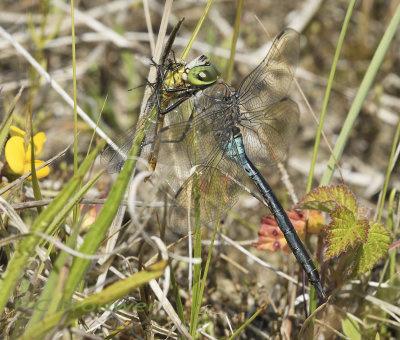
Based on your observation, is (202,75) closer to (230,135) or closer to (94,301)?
(230,135)

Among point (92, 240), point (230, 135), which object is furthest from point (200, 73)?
point (92, 240)

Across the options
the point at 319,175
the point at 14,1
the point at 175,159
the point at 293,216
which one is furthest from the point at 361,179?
the point at 14,1

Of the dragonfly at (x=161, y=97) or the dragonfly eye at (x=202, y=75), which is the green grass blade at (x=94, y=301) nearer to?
the dragonfly at (x=161, y=97)

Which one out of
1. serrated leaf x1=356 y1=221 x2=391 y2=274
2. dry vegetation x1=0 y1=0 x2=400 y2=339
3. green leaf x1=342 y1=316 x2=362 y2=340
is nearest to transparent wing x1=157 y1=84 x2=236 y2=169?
dry vegetation x1=0 y1=0 x2=400 y2=339

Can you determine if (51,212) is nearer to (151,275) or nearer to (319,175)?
(151,275)

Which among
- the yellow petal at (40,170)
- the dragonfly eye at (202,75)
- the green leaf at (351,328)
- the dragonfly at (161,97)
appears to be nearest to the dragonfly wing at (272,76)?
the dragonfly eye at (202,75)

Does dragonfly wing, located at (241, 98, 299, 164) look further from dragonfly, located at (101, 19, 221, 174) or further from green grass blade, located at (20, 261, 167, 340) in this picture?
green grass blade, located at (20, 261, 167, 340)
